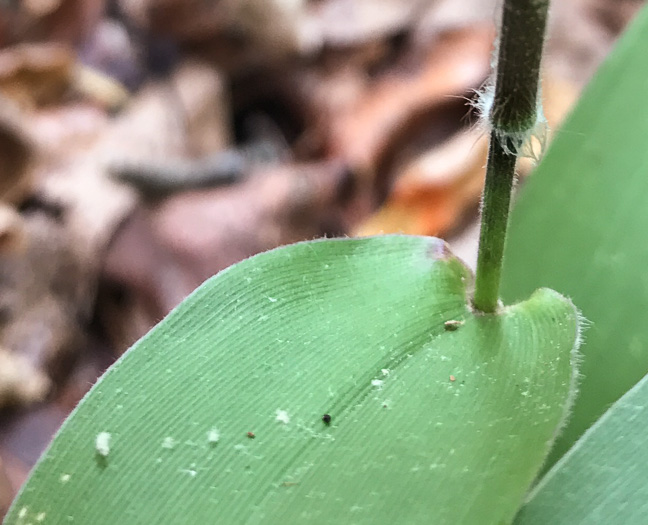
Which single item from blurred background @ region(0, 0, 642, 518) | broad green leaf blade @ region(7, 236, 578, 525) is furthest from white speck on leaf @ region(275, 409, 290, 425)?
blurred background @ region(0, 0, 642, 518)

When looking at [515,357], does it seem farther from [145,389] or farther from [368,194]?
[368,194]

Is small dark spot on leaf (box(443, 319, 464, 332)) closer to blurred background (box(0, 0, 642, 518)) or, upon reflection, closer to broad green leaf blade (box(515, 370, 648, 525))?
broad green leaf blade (box(515, 370, 648, 525))

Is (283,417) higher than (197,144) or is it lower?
lower

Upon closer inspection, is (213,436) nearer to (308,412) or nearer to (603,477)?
(308,412)

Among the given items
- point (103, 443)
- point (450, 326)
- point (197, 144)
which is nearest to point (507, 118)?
point (450, 326)

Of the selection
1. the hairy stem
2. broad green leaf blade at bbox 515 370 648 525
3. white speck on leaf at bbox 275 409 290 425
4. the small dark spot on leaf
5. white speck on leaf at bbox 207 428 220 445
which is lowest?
broad green leaf blade at bbox 515 370 648 525

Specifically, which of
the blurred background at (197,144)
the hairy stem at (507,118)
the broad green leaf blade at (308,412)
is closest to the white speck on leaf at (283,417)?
the broad green leaf blade at (308,412)

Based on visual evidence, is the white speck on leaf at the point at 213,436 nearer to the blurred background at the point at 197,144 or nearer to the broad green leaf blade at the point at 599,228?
the broad green leaf blade at the point at 599,228
